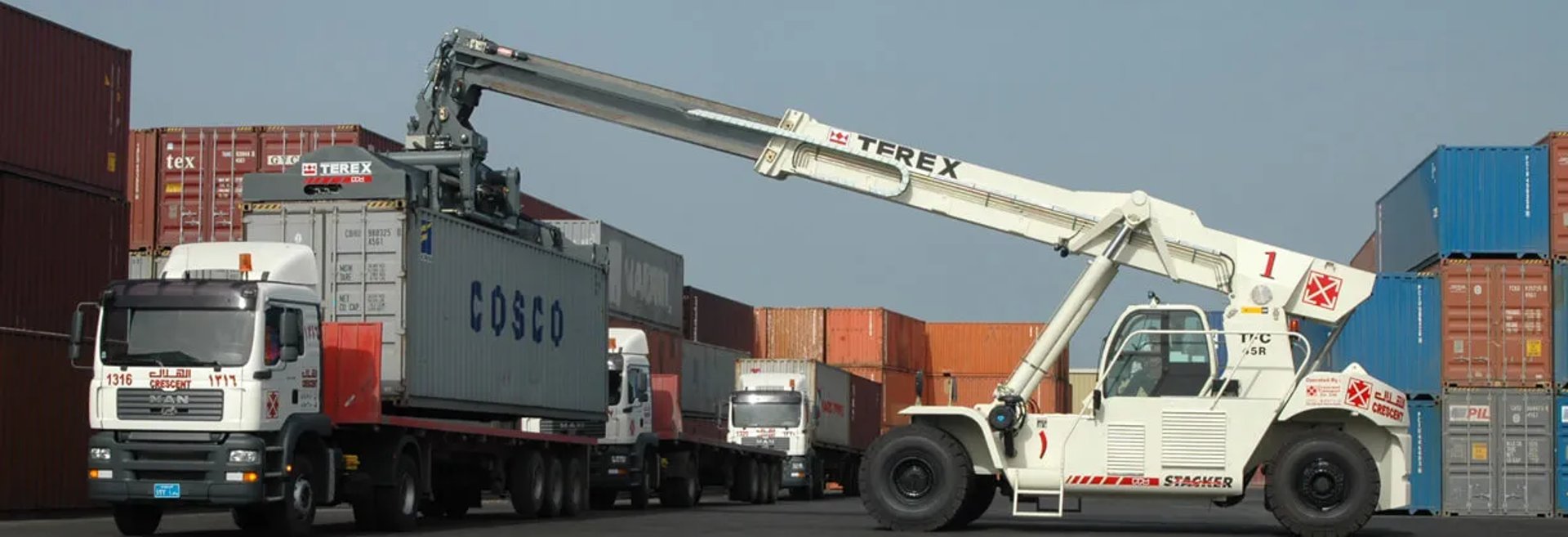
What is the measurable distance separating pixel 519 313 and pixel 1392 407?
37.0 ft

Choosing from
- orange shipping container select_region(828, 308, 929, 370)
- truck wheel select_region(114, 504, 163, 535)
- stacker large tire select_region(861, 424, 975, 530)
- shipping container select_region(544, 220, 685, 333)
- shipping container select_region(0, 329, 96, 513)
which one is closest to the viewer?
truck wheel select_region(114, 504, 163, 535)

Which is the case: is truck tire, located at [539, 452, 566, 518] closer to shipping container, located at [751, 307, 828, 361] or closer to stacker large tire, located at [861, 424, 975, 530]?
stacker large tire, located at [861, 424, 975, 530]

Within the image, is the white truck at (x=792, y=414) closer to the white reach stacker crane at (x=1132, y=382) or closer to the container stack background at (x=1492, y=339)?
the container stack background at (x=1492, y=339)

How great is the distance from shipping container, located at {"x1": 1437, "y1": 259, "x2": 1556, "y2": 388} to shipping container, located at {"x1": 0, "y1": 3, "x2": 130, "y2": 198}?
71.0ft

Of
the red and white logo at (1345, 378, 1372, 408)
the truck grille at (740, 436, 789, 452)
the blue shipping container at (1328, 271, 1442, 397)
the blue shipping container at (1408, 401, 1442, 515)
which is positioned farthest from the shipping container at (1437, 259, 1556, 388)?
the truck grille at (740, 436, 789, 452)

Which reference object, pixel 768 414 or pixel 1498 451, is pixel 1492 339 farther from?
pixel 768 414

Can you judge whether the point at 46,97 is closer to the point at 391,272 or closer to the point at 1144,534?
the point at 391,272

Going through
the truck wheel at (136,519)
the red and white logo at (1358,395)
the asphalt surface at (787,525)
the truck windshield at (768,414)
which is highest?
the red and white logo at (1358,395)

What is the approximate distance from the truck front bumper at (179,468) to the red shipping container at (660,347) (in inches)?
769

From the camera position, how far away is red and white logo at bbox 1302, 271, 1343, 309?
2120 centimetres

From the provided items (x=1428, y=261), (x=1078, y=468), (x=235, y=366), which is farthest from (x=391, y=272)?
(x=1428, y=261)

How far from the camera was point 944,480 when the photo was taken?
2120cm

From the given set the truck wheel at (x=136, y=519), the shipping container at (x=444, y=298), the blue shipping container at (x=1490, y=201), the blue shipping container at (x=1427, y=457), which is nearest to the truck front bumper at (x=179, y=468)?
the truck wheel at (x=136, y=519)

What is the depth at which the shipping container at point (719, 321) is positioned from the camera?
164 feet
